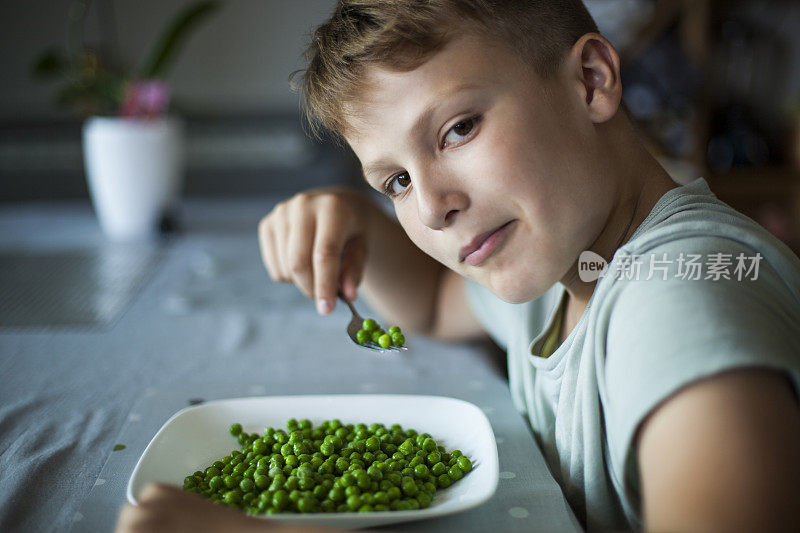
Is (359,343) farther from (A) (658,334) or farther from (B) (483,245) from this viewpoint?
(A) (658,334)

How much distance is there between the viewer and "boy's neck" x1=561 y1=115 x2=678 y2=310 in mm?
769

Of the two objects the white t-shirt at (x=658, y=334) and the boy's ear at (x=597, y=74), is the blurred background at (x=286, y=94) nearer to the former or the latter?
the boy's ear at (x=597, y=74)

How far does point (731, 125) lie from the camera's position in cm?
280

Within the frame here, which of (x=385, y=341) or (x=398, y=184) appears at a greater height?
(x=398, y=184)

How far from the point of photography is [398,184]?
31.2 inches

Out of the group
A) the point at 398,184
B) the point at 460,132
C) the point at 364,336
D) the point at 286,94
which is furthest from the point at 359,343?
the point at 286,94

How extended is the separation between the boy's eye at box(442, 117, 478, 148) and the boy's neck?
0.58ft

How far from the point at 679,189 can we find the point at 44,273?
132 cm

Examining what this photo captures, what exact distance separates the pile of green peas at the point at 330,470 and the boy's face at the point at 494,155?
209mm

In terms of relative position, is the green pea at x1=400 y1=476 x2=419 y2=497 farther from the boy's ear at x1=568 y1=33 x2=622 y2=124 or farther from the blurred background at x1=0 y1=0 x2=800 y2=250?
the blurred background at x1=0 y1=0 x2=800 y2=250

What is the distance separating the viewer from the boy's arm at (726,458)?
468mm

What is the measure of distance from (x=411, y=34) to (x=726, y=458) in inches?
18.8

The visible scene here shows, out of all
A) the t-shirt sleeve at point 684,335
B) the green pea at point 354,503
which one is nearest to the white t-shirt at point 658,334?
the t-shirt sleeve at point 684,335

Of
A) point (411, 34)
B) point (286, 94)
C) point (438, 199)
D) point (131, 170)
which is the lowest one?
point (286, 94)
